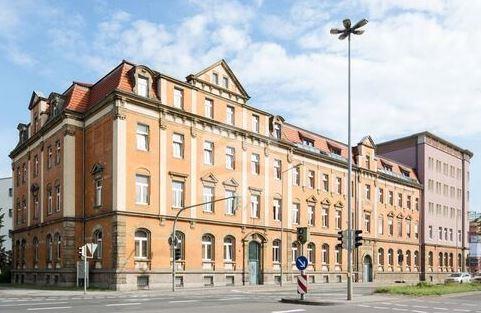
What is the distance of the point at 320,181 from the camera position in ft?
179

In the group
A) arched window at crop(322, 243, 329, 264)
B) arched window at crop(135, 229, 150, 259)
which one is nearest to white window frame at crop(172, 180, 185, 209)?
arched window at crop(135, 229, 150, 259)

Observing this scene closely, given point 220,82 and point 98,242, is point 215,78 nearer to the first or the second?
point 220,82

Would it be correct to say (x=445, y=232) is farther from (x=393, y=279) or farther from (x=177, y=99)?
(x=177, y=99)

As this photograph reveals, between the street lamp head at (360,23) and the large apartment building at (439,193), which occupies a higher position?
the street lamp head at (360,23)

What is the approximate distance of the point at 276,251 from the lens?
47625mm

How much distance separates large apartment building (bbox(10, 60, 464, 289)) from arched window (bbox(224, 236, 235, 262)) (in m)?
0.08

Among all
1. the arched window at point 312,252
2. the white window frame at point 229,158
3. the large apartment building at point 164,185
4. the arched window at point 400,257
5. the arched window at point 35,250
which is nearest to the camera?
the large apartment building at point 164,185

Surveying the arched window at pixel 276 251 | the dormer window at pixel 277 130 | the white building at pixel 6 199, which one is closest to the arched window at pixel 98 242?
the arched window at pixel 276 251

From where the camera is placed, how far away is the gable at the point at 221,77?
41750mm

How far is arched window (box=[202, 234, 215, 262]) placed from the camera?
41.0 metres

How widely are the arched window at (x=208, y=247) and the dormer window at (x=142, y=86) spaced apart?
447 inches

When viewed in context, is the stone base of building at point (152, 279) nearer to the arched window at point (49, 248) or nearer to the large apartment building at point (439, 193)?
the arched window at point (49, 248)

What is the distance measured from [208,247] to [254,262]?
5549 mm

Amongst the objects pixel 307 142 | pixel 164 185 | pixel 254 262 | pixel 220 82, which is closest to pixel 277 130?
pixel 307 142
